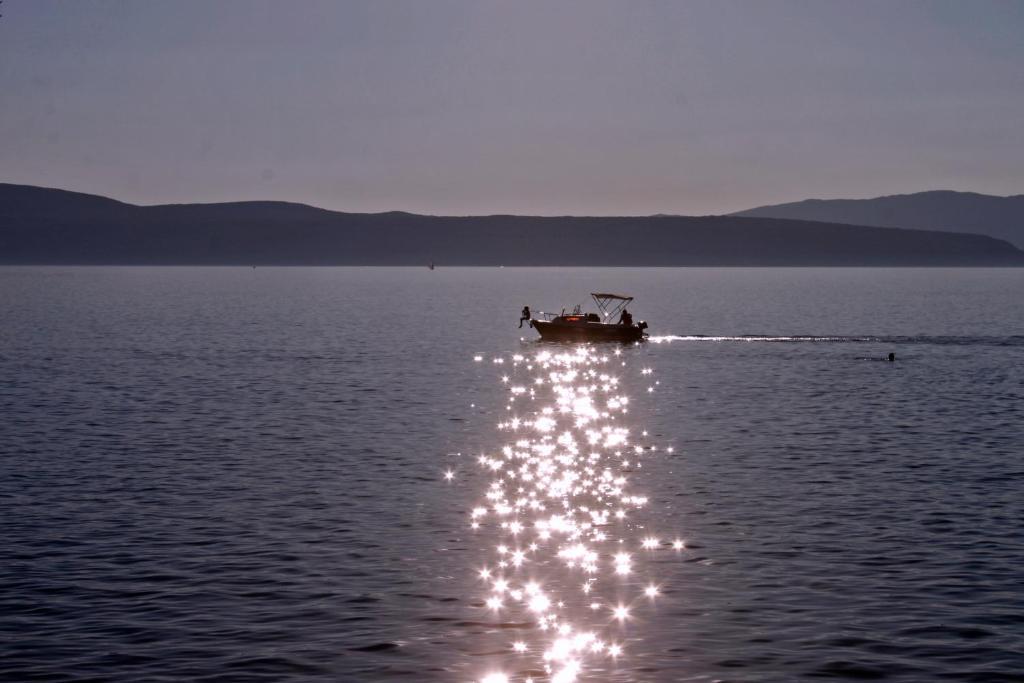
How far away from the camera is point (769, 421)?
189 ft

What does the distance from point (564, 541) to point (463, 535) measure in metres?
2.82

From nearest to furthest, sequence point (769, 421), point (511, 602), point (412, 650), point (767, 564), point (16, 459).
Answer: point (412, 650)
point (511, 602)
point (767, 564)
point (16, 459)
point (769, 421)

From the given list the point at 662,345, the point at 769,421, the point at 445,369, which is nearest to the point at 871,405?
the point at 769,421

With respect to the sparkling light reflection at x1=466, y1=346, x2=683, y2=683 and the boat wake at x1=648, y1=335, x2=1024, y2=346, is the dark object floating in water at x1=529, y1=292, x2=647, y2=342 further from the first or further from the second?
the sparkling light reflection at x1=466, y1=346, x2=683, y2=683

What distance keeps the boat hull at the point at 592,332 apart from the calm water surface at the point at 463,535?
1668 inches

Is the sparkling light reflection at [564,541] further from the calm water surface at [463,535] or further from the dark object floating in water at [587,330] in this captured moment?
the dark object floating in water at [587,330]

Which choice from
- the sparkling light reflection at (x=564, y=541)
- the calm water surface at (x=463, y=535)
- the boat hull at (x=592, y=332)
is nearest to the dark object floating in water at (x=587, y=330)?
the boat hull at (x=592, y=332)

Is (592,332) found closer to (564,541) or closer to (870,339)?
(870,339)

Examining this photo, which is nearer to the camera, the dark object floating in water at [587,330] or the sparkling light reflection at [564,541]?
the sparkling light reflection at [564,541]

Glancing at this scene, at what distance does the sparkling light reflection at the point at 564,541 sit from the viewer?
2434 centimetres

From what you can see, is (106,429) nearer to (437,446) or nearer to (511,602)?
(437,446)

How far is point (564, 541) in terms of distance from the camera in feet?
109

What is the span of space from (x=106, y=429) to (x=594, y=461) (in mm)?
21970

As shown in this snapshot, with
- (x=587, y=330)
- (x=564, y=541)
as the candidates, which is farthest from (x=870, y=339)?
(x=564, y=541)
